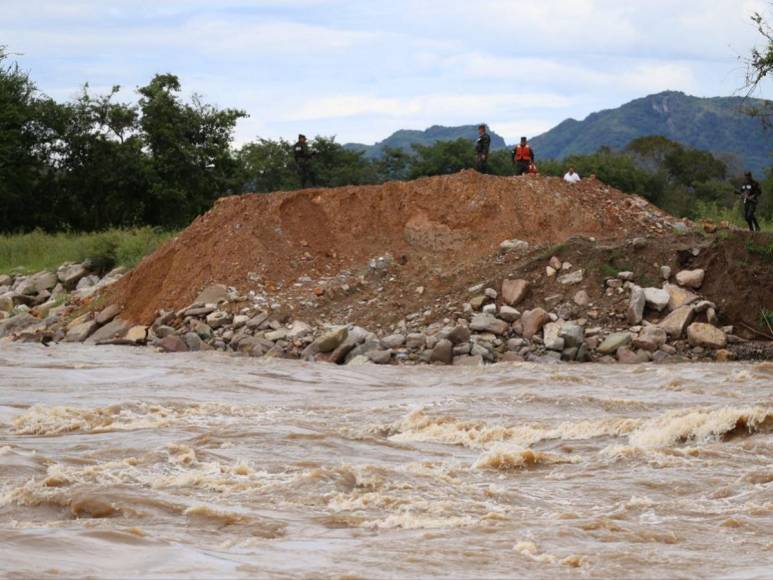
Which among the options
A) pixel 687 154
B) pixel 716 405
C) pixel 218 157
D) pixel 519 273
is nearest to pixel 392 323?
pixel 519 273

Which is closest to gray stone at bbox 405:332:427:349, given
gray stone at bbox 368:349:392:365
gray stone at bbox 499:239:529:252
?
gray stone at bbox 368:349:392:365

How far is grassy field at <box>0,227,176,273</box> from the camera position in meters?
24.1

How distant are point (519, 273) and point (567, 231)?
8.99 feet

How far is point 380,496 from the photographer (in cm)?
709

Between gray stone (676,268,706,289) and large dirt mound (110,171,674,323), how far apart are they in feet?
9.46

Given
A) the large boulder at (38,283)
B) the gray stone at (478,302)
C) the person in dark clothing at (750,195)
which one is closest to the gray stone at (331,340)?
the gray stone at (478,302)

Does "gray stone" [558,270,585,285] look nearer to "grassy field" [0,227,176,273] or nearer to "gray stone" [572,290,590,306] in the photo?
"gray stone" [572,290,590,306]

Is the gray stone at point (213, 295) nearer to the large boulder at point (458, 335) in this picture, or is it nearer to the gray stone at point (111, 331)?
the gray stone at point (111, 331)

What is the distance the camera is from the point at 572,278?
677 inches

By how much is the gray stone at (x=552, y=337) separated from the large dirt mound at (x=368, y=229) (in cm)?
308

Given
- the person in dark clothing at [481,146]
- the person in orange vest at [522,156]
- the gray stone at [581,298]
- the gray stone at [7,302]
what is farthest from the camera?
the person in orange vest at [522,156]

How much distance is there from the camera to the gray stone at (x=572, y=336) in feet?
50.7

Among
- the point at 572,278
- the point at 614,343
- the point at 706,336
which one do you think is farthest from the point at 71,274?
the point at 706,336

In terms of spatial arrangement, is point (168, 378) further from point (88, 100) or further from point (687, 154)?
point (687, 154)
